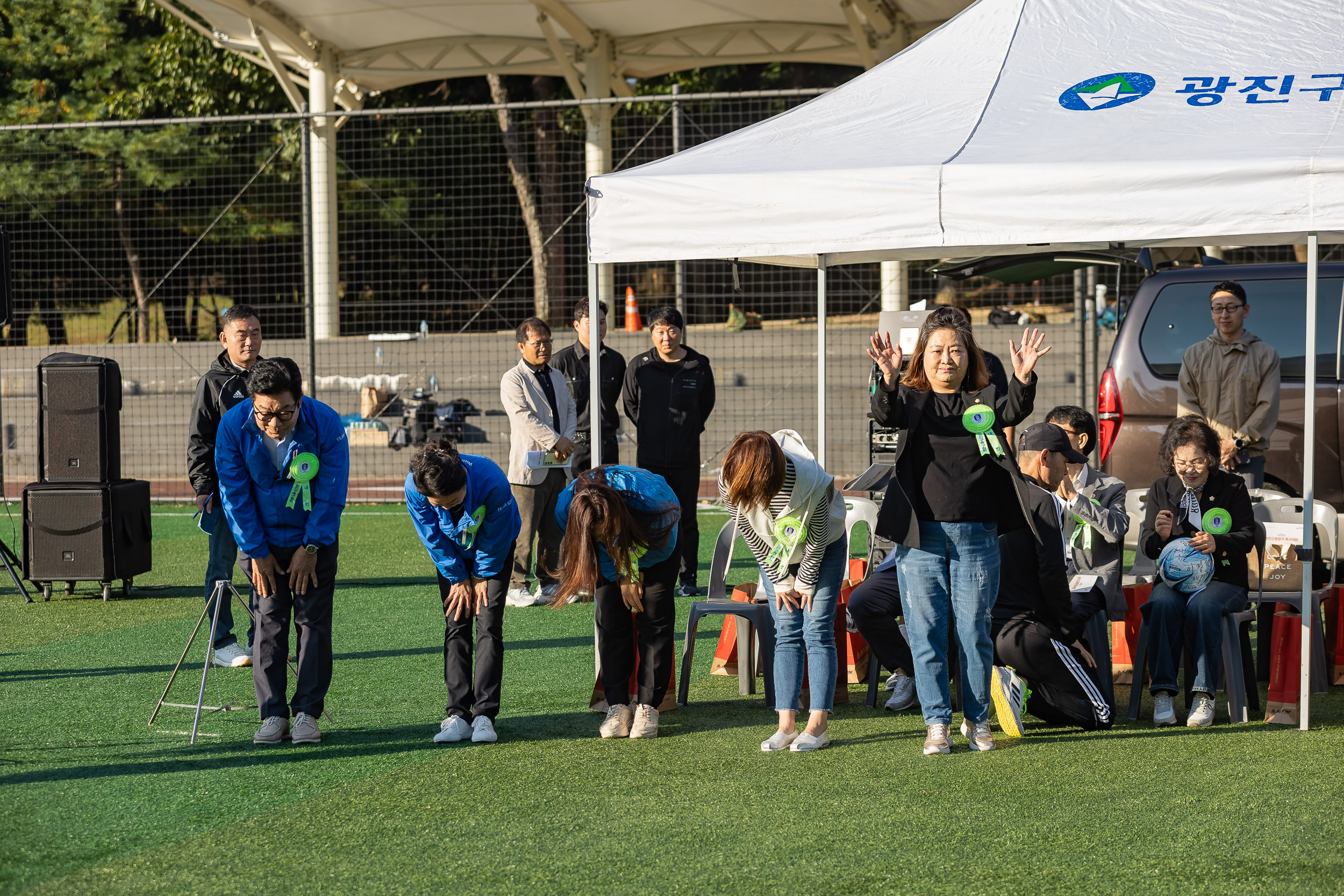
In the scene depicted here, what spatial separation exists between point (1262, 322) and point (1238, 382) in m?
1.30

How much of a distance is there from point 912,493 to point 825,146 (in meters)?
1.71

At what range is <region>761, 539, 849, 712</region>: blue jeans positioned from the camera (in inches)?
201

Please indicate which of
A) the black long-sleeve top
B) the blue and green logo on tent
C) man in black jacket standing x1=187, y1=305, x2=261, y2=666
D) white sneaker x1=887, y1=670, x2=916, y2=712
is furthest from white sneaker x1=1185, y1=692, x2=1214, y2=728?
man in black jacket standing x1=187, y1=305, x2=261, y2=666

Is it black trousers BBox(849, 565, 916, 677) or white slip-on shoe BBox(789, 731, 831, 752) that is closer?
white slip-on shoe BBox(789, 731, 831, 752)

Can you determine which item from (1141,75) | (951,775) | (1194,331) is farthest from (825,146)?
(1194,331)

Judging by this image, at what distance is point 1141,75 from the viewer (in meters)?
5.93

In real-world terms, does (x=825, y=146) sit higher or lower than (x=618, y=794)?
higher

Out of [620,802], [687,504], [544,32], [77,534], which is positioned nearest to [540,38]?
[544,32]

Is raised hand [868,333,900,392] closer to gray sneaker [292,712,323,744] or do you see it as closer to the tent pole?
the tent pole

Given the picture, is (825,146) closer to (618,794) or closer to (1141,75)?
(1141,75)

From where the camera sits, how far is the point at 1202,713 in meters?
5.39

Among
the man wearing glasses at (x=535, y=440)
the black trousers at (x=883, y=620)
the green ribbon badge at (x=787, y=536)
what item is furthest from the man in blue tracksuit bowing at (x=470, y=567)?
the man wearing glasses at (x=535, y=440)

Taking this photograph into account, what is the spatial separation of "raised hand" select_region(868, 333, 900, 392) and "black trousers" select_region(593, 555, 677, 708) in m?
1.13

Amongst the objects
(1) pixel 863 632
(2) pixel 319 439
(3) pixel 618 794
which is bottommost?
(3) pixel 618 794
